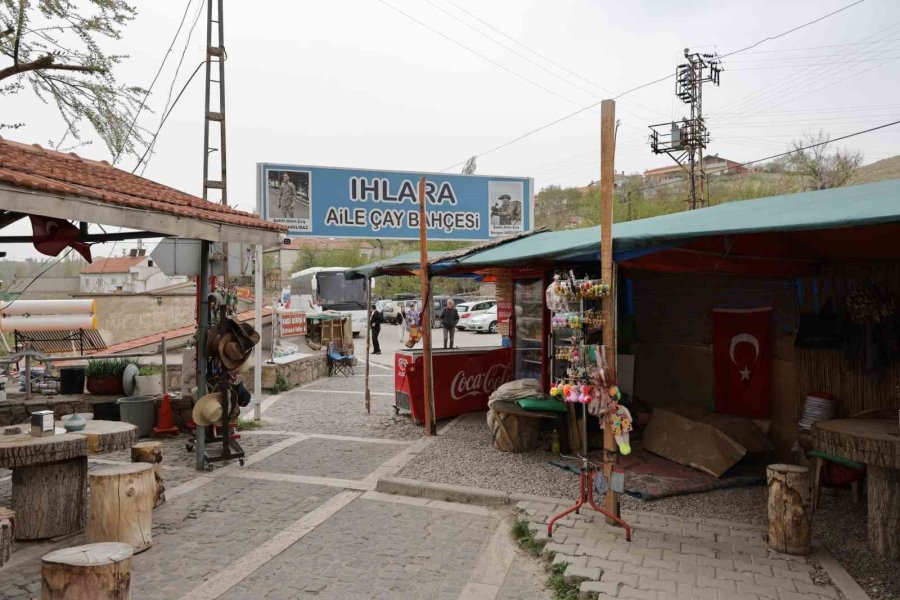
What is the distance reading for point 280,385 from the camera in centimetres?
1367

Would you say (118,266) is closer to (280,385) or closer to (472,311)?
(472,311)

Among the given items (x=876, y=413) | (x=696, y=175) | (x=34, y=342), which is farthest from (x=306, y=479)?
(x=696, y=175)

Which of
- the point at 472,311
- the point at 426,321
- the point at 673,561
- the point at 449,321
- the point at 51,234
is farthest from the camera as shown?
the point at 472,311

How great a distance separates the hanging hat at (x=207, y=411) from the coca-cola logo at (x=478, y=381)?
3.89m

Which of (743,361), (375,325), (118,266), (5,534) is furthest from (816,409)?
(118,266)

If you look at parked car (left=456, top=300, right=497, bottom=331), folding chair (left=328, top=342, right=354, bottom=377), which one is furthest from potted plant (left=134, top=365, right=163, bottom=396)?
parked car (left=456, top=300, right=497, bottom=331)

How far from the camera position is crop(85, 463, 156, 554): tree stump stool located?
4746mm

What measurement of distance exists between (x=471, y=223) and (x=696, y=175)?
21.4 meters

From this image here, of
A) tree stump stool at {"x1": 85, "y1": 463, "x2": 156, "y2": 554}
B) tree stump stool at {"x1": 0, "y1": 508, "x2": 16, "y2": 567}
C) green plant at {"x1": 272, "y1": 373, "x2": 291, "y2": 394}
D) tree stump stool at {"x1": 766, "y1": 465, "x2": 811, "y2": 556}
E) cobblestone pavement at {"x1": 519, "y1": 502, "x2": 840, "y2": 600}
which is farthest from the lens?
green plant at {"x1": 272, "y1": 373, "x2": 291, "y2": 394}

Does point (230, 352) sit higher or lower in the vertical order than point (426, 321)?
lower

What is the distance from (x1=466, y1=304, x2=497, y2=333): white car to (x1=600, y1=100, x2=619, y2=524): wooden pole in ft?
78.5

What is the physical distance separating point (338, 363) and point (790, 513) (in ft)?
43.3

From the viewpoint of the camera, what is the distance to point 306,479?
6.93 metres

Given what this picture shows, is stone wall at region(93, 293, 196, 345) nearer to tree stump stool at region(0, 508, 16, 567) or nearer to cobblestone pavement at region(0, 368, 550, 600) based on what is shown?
cobblestone pavement at region(0, 368, 550, 600)
